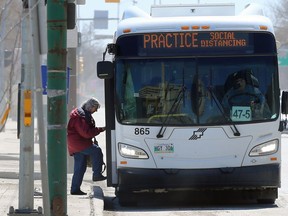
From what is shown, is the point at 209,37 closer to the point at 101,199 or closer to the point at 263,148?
the point at 263,148

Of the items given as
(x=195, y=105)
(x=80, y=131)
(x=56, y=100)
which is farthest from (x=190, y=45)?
(x=56, y=100)

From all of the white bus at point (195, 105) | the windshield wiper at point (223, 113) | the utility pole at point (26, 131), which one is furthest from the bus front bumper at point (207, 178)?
the utility pole at point (26, 131)

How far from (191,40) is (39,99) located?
502cm

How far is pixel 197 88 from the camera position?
43.7 ft

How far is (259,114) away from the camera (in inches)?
523

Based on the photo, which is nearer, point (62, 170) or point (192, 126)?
point (62, 170)

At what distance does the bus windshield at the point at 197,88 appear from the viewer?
13.3 metres

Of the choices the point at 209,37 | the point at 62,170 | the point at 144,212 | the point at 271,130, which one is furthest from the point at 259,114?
the point at 62,170

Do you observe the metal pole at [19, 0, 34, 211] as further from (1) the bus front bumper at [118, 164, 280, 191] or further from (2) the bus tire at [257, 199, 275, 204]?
(2) the bus tire at [257, 199, 275, 204]

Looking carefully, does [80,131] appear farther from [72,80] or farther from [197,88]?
[72,80]

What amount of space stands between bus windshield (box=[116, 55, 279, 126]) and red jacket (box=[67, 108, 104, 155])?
91cm

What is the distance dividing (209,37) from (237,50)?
1.55 feet

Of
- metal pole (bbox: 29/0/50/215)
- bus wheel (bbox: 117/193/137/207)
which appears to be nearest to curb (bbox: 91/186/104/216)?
bus wheel (bbox: 117/193/137/207)

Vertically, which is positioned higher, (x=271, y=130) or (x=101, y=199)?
(x=271, y=130)
